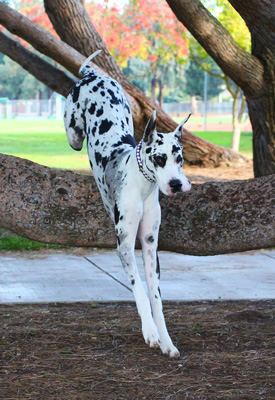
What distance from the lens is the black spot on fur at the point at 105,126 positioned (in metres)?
5.57

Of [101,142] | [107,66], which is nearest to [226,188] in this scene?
[101,142]

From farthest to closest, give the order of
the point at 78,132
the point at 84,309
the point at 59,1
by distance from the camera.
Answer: the point at 59,1 < the point at 84,309 < the point at 78,132

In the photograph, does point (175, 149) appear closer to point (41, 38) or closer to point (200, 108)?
point (41, 38)

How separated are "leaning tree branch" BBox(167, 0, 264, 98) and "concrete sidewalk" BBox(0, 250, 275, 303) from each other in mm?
2581

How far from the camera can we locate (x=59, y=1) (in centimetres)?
1110

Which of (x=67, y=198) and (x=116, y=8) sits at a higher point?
(x=116, y=8)

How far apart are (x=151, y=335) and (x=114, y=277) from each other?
12.1 ft

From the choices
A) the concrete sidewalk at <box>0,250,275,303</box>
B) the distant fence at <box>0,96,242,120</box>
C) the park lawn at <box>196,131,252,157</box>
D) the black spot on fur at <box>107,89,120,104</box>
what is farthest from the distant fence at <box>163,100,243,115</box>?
the black spot on fur at <box>107,89,120,104</box>

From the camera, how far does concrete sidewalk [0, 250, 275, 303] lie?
7836 mm

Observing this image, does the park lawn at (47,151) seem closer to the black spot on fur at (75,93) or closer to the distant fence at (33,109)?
Result: the black spot on fur at (75,93)

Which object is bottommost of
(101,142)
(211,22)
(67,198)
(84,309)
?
(84,309)

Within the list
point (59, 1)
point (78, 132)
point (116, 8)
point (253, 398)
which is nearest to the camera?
point (253, 398)

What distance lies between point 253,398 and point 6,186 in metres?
2.83

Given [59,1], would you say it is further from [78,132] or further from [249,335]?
[249,335]
